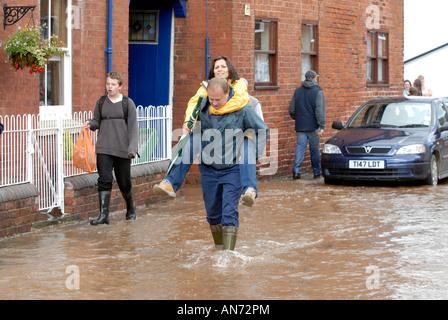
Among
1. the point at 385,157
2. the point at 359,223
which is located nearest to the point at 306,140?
the point at 385,157

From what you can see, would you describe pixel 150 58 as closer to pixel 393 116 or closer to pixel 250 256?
pixel 393 116

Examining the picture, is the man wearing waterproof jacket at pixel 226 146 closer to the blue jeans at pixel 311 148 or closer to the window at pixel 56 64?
the window at pixel 56 64

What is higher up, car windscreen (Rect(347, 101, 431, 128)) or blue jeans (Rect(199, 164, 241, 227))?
car windscreen (Rect(347, 101, 431, 128))

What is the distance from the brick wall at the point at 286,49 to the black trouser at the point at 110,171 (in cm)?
507

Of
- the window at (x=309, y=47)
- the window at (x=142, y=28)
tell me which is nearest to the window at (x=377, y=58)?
the window at (x=309, y=47)

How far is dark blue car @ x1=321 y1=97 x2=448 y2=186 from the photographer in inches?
602

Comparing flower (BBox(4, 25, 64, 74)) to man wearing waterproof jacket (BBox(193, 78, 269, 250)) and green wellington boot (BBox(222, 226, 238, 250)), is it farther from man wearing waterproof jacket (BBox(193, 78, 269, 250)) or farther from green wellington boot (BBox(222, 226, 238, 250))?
green wellington boot (BBox(222, 226, 238, 250))

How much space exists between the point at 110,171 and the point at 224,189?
10.0 feet

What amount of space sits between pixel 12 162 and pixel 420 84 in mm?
15536

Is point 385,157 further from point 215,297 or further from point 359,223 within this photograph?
point 215,297

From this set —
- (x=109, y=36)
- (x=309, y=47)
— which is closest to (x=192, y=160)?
(x=109, y=36)

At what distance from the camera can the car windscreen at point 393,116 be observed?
16.3m

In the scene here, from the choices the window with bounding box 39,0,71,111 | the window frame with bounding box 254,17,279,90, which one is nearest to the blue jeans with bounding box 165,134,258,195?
the window with bounding box 39,0,71,111

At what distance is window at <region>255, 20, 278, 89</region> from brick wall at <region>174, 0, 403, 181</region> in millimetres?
127
